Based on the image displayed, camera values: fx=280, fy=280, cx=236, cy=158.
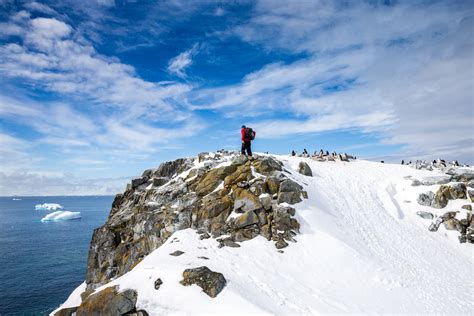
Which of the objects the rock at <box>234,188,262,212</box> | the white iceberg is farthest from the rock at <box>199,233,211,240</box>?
the white iceberg

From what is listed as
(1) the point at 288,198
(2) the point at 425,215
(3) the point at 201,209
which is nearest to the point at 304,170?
(1) the point at 288,198

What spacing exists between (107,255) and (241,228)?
61.9 ft

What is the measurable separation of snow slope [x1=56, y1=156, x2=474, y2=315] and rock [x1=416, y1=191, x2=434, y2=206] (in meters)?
0.93

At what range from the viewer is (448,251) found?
996 inches

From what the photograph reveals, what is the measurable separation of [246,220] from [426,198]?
22.1 meters

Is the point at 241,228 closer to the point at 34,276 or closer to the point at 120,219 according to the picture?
the point at 120,219

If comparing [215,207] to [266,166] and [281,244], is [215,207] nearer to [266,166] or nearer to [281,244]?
[281,244]

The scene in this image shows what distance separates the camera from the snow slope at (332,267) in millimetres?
15400

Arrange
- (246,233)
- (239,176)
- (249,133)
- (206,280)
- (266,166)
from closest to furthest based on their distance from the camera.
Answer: (206,280) < (246,233) < (239,176) < (266,166) < (249,133)

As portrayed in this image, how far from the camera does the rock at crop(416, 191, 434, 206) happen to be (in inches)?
1240

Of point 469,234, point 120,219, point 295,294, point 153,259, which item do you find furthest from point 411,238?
point 120,219

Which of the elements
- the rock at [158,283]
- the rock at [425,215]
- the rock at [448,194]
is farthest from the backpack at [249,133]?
the rock at [448,194]

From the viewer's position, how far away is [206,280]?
15922mm

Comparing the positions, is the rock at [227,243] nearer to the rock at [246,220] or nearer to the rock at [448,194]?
the rock at [246,220]
